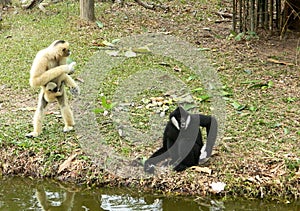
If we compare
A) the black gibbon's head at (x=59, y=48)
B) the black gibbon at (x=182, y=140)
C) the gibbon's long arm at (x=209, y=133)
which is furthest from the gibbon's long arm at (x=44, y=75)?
the gibbon's long arm at (x=209, y=133)

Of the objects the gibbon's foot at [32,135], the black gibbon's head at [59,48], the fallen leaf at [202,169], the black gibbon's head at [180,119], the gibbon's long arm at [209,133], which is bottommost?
the fallen leaf at [202,169]

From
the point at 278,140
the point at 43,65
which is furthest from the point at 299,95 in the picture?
the point at 43,65

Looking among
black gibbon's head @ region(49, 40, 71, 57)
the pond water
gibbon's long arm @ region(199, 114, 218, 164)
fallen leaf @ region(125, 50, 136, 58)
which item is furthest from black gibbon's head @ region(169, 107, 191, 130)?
fallen leaf @ region(125, 50, 136, 58)

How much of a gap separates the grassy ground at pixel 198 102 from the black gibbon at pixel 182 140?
166mm

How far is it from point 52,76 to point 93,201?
165cm

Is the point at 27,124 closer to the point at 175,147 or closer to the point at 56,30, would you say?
the point at 175,147

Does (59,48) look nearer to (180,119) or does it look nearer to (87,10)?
(180,119)

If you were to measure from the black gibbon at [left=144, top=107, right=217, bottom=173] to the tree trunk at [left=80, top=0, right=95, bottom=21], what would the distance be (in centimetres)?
617

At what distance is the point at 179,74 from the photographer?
28.2 ft

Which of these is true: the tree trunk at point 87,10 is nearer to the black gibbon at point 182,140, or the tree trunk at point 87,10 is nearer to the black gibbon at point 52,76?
the black gibbon at point 52,76

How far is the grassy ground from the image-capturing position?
5559mm

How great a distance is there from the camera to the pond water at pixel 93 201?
206 inches

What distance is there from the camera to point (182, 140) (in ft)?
18.6

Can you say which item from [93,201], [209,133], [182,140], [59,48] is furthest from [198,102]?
[93,201]
